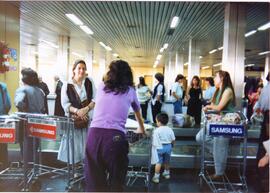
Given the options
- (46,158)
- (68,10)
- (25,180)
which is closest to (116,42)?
(68,10)

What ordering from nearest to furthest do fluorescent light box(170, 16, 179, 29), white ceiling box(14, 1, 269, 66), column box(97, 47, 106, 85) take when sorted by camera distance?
1. column box(97, 47, 106, 85)
2. white ceiling box(14, 1, 269, 66)
3. fluorescent light box(170, 16, 179, 29)

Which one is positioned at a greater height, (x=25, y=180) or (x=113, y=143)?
(x=113, y=143)

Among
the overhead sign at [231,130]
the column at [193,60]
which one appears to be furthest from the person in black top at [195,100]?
the overhead sign at [231,130]

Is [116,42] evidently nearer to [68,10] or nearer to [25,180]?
[68,10]

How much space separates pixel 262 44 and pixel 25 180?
3.44 meters

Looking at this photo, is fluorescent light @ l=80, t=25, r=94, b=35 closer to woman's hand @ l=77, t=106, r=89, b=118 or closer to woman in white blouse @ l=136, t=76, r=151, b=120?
woman in white blouse @ l=136, t=76, r=151, b=120

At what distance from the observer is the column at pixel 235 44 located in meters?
4.57

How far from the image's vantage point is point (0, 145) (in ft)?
12.6

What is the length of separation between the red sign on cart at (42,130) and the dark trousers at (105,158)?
1.11 meters

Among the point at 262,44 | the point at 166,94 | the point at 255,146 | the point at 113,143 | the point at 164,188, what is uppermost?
the point at 262,44

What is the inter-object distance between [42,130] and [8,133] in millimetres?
376

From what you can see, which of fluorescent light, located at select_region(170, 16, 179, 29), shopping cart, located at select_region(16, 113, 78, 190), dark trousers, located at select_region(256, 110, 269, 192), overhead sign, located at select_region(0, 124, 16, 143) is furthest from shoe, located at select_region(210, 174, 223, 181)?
fluorescent light, located at select_region(170, 16, 179, 29)

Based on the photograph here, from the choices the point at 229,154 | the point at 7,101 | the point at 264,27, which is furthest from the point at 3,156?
the point at 264,27

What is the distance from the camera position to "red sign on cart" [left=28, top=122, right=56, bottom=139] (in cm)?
352
